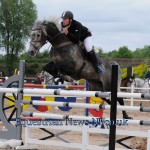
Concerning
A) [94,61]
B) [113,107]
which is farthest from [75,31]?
[113,107]

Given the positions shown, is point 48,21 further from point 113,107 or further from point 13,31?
point 13,31

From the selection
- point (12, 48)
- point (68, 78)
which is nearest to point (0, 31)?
point (12, 48)

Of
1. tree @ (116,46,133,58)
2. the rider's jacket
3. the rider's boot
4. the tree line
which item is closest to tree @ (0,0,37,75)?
the tree line

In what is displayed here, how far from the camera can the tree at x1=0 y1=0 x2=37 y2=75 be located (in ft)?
144

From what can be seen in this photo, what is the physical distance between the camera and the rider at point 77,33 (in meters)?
6.73

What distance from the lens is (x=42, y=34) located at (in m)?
6.95

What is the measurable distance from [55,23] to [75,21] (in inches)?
16.4

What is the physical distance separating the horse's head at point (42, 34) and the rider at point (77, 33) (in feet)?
0.69

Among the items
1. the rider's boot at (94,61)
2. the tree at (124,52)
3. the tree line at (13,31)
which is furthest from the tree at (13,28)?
the rider's boot at (94,61)

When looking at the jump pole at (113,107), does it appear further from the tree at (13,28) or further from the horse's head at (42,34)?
the tree at (13,28)

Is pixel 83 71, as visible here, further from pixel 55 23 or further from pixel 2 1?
pixel 2 1

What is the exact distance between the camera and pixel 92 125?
555 centimetres

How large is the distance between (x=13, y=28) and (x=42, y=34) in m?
38.4

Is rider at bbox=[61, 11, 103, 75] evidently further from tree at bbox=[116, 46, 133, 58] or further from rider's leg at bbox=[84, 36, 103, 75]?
tree at bbox=[116, 46, 133, 58]
